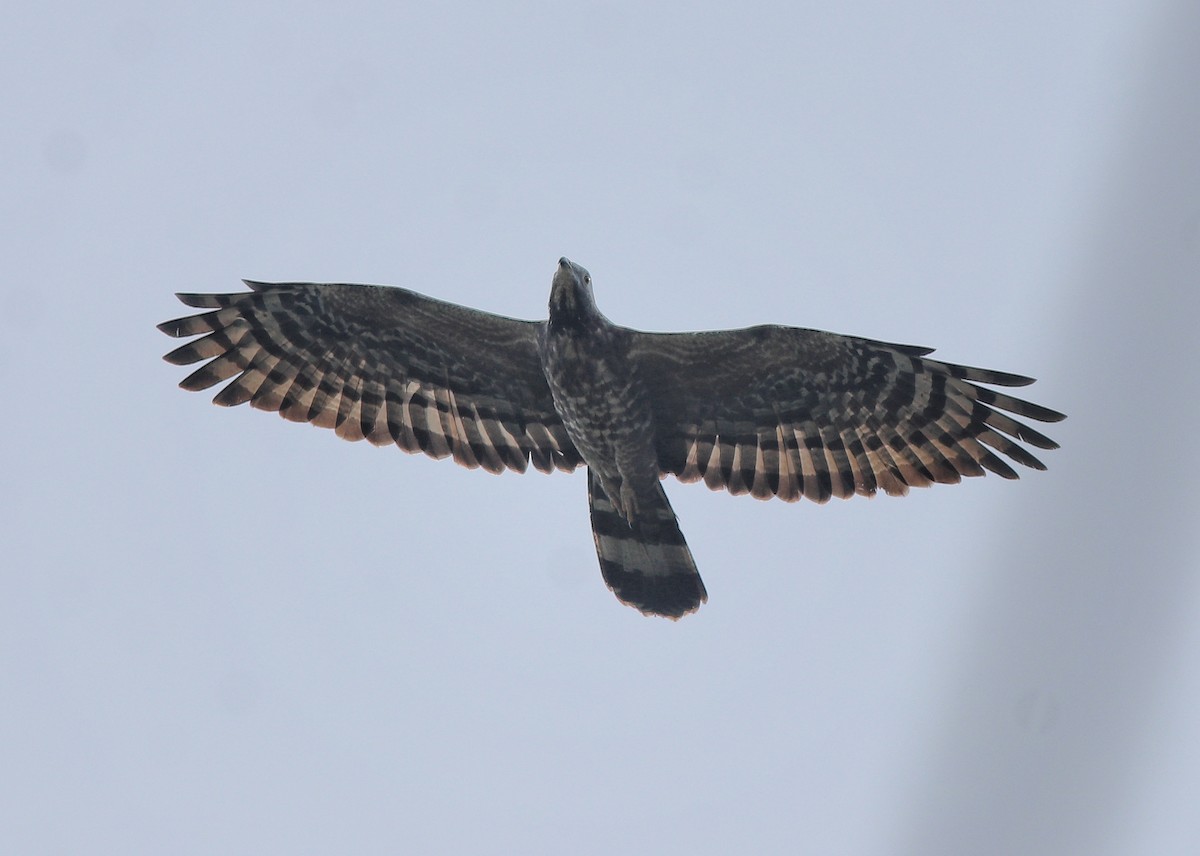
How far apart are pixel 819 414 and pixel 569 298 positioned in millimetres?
1993

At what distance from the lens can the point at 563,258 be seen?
26.6 feet

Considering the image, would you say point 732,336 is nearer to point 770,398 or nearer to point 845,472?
point 770,398

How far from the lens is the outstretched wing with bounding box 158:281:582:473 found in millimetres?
8766

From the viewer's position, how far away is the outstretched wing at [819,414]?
834 cm

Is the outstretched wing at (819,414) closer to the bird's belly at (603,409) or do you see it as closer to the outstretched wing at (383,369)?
the bird's belly at (603,409)

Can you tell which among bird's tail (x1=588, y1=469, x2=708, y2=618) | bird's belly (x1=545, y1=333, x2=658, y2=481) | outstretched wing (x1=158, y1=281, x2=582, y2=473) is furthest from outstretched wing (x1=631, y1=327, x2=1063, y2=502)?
outstretched wing (x1=158, y1=281, x2=582, y2=473)

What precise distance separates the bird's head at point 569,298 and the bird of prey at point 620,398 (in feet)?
0.04

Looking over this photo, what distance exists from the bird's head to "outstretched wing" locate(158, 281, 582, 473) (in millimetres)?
481

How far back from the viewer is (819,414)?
28.7 ft

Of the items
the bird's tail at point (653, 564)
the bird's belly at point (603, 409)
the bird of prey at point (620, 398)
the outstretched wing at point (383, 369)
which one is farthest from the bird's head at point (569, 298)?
the bird's tail at point (653, 564)

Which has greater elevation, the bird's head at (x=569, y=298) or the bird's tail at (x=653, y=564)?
the bird's head at (x=569, y=298)

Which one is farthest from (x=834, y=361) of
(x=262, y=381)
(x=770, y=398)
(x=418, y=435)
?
(x=262, y=381)

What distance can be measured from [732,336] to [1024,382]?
1.87 meters

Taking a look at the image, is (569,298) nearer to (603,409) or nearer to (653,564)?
(603,409)
